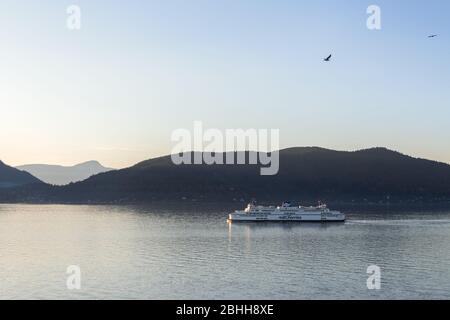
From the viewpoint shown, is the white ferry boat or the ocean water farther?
the white ferry boat

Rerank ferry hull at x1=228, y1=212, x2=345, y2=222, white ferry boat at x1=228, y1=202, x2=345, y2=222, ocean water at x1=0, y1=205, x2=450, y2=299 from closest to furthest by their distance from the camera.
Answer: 1. ocean water at x1=0, y1=205, x2=450, y2=299
2. ferry hull at x1=228, y1=212, x2=345, y2=222
3. white ferry boat at x1=228, y1=202, x2=345, y2=222

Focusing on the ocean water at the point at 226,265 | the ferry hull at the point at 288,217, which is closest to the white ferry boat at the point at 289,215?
the ferry hull at the point at 288,217

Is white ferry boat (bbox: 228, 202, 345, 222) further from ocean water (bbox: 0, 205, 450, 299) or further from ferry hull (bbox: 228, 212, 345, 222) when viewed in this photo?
ocean water (bbox: 0, 205, 450, 299)

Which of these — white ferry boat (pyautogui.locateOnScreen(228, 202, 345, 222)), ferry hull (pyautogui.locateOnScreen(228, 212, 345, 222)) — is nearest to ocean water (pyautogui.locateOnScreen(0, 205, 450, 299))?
ferry hull (pyautogui.locateOnScreen(228, 212, 345, 222))

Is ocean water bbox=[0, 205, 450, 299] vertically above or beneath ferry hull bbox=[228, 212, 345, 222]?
beneath

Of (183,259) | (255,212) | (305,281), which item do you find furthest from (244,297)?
(255,212)

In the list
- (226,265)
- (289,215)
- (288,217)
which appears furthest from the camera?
(289,215)

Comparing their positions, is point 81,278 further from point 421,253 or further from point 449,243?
point 449,243

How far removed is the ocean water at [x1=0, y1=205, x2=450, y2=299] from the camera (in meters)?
66.6

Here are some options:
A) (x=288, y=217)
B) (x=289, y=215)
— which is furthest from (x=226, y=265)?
(x=289, y=215)

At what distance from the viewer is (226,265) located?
88.8 m

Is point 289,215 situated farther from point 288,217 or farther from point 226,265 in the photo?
point 226,265

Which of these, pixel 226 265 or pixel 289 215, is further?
pixel 289 215
